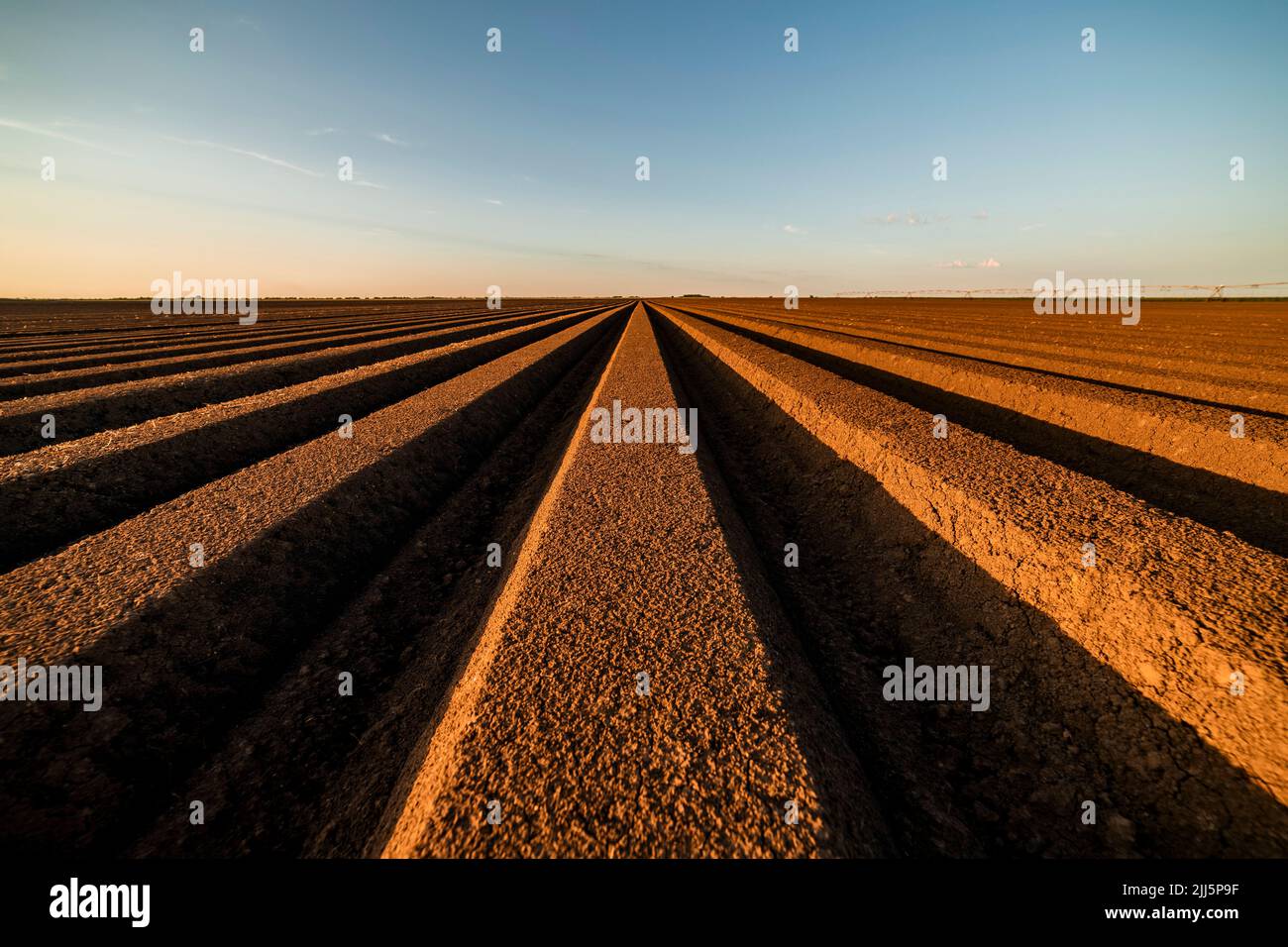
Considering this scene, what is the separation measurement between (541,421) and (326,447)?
4543mm

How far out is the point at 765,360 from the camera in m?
13.9

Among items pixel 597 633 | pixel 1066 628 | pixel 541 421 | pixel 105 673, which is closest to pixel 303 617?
pixel 105 673

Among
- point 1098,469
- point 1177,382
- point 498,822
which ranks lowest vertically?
point 498,822

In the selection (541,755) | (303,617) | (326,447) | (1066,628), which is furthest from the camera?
(326,447)

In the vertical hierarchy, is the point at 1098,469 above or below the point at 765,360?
below

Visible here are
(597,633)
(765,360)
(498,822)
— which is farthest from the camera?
(765,360)

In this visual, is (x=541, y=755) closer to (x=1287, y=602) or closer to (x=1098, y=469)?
(x=1287, y=602)

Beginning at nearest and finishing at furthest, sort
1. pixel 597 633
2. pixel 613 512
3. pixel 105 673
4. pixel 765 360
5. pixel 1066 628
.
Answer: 1. pixel 105 673
2. pixel 597 633
3. pixel 1066 628
4. pixel 613 512
5. pixel 765 360

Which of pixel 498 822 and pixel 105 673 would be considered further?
pixel 105 673

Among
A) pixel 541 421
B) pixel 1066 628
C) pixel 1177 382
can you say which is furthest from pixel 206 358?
pixel 1177 382

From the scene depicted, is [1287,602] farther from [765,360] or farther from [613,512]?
[765,360]

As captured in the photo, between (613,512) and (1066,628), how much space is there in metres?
3.63
